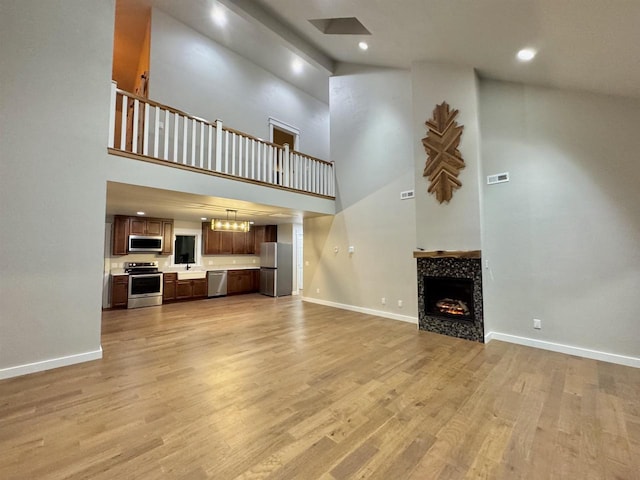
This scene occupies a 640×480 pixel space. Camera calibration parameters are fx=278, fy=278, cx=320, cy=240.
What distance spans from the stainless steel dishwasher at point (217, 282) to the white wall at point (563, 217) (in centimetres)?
668

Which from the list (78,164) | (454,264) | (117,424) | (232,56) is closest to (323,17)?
(232,56)

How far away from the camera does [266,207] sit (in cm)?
563

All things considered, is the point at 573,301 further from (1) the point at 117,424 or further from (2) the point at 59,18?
(2) the point at 59,18

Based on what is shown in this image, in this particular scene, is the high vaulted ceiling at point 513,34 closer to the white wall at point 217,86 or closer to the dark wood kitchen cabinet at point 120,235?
the white wall at point 217,86

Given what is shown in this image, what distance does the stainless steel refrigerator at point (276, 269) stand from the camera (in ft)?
27.3

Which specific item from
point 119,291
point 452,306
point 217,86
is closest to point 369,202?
point 452,306

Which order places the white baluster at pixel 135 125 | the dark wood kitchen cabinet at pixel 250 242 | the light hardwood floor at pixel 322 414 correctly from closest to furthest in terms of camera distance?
the light hardwood floor at pixel 322 414 < the white baluster at pixel 135 125 < the dark wood kitchen cabinet at pixel 250 242

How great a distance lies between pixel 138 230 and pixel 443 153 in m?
7.09

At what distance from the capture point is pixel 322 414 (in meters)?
2.29

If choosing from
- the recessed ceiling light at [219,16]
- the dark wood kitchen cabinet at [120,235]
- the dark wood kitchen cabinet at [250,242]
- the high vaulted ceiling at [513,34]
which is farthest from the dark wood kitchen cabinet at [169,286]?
the high vaulted ceiling at [513,34]

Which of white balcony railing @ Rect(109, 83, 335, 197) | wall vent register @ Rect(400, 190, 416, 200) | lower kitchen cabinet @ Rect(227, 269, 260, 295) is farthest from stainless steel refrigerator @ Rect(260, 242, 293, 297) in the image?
wall vent register @ Rect(400, 190, 416, 200)

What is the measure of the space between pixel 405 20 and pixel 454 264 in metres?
3.63

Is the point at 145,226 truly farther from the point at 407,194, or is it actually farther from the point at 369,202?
the point at 407,194

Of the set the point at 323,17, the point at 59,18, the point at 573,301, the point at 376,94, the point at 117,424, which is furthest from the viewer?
the point at 376,94
